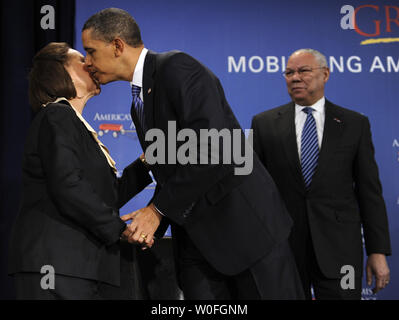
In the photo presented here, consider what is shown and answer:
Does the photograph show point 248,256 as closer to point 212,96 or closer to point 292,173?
point 212,96

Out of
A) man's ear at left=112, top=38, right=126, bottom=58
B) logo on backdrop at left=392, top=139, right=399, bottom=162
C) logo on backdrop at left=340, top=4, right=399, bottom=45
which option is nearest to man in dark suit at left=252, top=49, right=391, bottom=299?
man's ear at left=112, top=38, right=126, bottom=58

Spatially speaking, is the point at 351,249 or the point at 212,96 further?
the point at 351,249

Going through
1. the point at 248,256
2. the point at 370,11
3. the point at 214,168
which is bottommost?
the point at 248,256

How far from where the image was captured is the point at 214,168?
163 cm

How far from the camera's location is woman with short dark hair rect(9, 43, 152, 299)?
1.72 metres

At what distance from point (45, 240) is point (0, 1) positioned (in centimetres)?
302

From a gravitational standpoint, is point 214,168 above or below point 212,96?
below

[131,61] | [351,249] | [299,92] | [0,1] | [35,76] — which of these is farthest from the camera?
[0,1]

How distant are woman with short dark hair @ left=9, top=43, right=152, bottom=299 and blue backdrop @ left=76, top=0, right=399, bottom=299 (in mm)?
2079

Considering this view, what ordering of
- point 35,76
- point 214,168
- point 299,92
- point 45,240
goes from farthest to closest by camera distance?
point 299,92, point 35,76, point 45,240, point 214,168

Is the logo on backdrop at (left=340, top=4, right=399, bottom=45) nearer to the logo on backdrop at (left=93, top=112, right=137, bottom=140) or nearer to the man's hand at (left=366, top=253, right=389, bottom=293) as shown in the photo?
the logo on backdrop at (left=93, top=112, right=137, bottom=140)

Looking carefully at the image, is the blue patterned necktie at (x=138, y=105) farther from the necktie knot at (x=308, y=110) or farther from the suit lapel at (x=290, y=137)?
the necktie knot at (x=308, y=110)

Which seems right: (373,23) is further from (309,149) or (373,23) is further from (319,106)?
(309,149)
